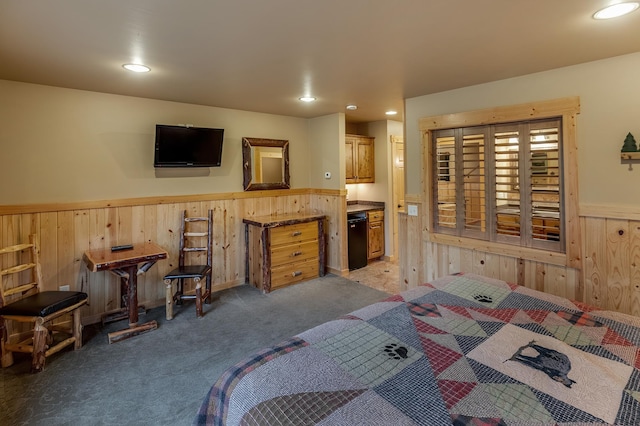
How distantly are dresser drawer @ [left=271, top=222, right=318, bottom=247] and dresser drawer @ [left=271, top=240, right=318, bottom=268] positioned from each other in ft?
0.23

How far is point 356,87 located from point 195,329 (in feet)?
9.60

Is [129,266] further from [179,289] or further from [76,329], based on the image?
[179,289]

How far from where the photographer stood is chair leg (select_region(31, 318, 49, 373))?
2633 millimetres

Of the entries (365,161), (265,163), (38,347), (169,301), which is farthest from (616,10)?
(38,347)

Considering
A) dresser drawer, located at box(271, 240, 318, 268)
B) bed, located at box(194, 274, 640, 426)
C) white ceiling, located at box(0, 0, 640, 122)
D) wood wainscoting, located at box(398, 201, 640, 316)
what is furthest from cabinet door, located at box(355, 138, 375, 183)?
bed, located at box(194, 274, 640, 426)

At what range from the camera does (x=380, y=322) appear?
69.8 inches

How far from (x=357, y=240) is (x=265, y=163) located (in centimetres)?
186

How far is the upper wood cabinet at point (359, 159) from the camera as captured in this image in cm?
553

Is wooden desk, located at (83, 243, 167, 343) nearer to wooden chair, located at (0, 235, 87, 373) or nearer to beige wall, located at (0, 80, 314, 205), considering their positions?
wooden chair, located at (0, 235, 87, 373)

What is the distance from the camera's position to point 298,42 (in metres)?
2.24

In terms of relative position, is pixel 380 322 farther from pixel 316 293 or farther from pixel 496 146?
pixel 316 293

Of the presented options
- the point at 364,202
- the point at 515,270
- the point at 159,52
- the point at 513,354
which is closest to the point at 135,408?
the point at 513,354

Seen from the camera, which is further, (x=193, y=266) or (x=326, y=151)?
(x=326, y=151)

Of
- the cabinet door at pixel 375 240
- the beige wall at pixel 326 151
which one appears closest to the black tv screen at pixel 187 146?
the beige wall at pixel 326 151
